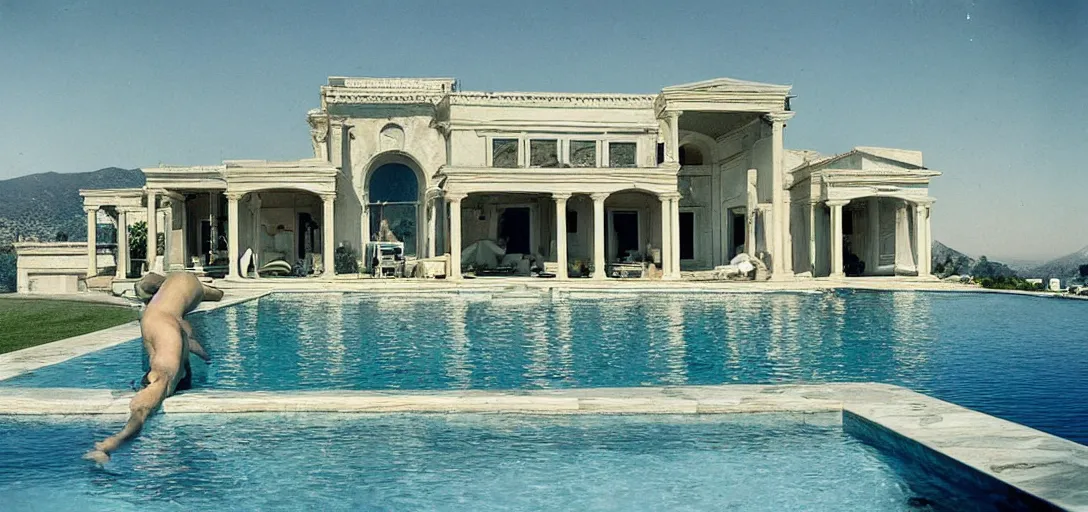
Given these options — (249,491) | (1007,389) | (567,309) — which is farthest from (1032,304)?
(249,491)

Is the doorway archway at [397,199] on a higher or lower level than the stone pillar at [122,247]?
higher

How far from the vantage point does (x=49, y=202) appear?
9750 centimetres

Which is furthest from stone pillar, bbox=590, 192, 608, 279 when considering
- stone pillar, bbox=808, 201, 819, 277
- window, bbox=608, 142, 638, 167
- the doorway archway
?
stone pillar, bbox=808, 201, 819, 277

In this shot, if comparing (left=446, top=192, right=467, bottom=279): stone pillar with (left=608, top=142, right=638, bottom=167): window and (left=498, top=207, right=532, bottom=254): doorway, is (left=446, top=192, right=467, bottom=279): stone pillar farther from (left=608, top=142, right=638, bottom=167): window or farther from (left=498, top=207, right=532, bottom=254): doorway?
(left=608, top=142, right=638, bottom=167): window

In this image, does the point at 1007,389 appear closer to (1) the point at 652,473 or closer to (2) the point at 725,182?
(1) the point at 652,473

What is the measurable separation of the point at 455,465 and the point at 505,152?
83.9ft

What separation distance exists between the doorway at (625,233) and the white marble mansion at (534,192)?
0.05 metres

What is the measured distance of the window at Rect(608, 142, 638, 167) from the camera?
103ft

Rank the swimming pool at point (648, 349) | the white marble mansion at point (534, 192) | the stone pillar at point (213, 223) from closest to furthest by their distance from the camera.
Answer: the swimming pool at point (648, 349), the white marble mansion at point (534, 192), the stone pillar at point (213, 223)

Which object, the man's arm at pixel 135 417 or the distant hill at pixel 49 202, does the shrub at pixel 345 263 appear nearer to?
the man's arm at pixel 135 417

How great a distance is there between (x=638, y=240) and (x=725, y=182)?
4097mm

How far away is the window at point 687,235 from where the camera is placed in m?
34.9

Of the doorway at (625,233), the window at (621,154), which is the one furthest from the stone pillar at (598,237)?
the doorway at (625,233)

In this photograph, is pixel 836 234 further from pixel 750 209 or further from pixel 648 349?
pixel 648 349
